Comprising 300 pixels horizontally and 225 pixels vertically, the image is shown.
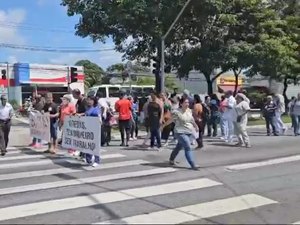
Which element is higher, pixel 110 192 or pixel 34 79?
pixel 34 79

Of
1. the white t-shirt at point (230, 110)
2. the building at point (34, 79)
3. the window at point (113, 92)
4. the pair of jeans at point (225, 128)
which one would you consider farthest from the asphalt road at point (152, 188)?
the building at point (34, 79)

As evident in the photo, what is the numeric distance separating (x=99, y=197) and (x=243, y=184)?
2769 mm

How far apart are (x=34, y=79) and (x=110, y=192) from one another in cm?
5121

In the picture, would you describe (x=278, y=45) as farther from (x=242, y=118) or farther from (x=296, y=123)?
(x=242, y=118)

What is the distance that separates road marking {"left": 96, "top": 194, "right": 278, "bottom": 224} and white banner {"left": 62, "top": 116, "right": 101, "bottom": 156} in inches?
166

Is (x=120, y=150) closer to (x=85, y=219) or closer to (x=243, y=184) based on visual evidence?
(x=243, y=184)

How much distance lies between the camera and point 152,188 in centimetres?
933

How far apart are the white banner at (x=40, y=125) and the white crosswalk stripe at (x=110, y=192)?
212cm

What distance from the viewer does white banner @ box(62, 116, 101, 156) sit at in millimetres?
11780

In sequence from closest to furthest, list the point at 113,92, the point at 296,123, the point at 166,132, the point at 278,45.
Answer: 1. the point at 166,132
2. the point at 296,123
3. the point at 278,45
4. the point at 113,92

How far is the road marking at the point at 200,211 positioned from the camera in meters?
7.05

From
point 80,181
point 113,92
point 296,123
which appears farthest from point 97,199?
point 113,92

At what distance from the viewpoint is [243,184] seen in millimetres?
9703

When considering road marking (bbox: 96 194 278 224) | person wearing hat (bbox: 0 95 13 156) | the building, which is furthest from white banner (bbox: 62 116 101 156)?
the building
